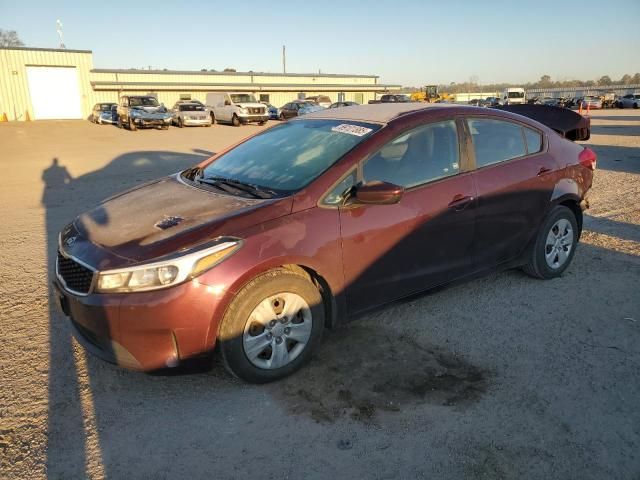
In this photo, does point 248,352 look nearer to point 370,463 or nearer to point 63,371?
point 370,463

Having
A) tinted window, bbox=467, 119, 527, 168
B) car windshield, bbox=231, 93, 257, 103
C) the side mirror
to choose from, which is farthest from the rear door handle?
car windshield, bbox=231, 93, 257, 103

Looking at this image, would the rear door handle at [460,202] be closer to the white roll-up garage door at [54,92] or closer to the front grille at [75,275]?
A: the front grille at [75,275]

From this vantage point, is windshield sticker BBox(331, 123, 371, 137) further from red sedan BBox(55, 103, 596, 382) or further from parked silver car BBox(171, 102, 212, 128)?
parked silver car BBox(171, 102, 212, 128)

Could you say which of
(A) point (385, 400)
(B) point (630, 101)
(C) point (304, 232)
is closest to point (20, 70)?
(C) point (304, 232)

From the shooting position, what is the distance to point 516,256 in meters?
4.35

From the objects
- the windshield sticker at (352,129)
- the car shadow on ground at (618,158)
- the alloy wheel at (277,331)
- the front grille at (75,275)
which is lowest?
the car shadow on ground at (618,158)

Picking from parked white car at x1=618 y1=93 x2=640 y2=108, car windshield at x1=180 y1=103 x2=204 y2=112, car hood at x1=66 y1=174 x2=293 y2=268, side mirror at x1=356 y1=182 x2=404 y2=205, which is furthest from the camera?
parked white car at x1=618 y1=93 x2=640 y2=108

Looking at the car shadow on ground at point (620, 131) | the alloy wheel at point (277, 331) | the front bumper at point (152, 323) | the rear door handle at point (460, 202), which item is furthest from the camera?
the car shadow on ground at point (620, 131)

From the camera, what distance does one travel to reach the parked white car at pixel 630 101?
1869 inches

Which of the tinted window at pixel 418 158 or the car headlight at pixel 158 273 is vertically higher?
the tinted window at pixel 418 158

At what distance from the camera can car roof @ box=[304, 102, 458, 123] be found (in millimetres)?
3779

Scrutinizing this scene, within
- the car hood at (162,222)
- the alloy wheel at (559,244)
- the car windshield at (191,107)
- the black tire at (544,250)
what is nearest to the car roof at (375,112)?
the car hood at (162,222)

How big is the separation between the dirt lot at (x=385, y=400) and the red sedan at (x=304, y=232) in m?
0.31

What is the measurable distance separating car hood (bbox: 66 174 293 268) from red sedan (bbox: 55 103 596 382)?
1 cm
